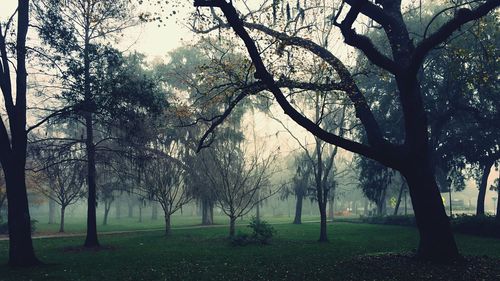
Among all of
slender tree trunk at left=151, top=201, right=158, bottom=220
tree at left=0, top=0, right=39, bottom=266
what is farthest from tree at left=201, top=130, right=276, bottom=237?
slender tree trunk at left=151, top=201, right=158, bottom=220

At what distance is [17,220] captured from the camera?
13523mm

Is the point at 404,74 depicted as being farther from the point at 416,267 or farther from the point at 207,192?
the point at 207,192

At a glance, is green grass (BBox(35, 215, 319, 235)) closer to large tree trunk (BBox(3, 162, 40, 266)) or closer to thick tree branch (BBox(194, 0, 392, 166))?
large tree trunk (BBox(3, 162, 40, 266))

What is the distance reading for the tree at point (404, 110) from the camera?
9.34 m

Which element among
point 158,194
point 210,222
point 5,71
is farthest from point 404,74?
point 210,222

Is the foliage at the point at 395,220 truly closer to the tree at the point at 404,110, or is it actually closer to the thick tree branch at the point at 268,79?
the tree at the point at 404,110

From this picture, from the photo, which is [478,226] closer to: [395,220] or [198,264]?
[395,220]

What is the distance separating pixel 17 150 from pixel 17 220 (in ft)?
8.20

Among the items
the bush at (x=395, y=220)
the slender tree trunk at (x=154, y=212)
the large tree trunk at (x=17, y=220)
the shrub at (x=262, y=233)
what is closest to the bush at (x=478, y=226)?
the bush at (x=395, y=220)

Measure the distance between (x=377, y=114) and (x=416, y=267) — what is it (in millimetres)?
21624

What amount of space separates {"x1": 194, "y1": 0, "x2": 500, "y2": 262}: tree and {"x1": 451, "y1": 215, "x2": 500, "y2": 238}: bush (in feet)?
44.0

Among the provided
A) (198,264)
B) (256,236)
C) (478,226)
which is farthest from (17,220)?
(478,226)

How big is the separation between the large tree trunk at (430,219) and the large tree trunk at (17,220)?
1284 cm

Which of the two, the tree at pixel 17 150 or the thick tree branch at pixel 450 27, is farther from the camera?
the tree at pixel 17 150
